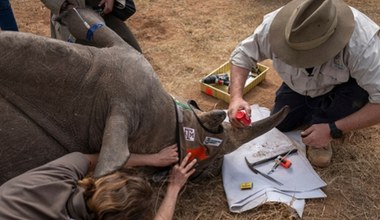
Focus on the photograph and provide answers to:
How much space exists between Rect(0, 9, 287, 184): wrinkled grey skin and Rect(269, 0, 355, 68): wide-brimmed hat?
0.83 meters

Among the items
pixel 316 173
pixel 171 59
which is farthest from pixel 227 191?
pixel 171 59

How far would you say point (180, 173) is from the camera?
111 inches

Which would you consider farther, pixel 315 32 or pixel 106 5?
pixel 106 5

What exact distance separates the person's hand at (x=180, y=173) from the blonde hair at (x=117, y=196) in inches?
18.6

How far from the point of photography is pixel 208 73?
4.42 metres

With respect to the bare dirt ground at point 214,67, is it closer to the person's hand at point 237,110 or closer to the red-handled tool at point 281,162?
the red-handled tool at point 281,162

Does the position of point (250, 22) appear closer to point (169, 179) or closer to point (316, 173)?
point (316, 173)

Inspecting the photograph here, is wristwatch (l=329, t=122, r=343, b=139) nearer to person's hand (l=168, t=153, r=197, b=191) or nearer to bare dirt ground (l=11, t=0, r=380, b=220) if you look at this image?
bare dirt ground (l=11, t=0, r=380, b=220)

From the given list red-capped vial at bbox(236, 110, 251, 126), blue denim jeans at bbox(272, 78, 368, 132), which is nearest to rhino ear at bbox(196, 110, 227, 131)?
red-capped vial at bbox(236, 110, 251, 126)

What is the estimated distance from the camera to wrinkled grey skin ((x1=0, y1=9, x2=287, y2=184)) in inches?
86.8

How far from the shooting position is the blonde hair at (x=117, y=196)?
2191 millimetres

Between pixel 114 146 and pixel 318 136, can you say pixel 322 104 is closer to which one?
pixel 318 136

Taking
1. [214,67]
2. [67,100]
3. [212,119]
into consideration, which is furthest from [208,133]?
[214,67]

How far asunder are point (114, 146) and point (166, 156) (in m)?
0.64
